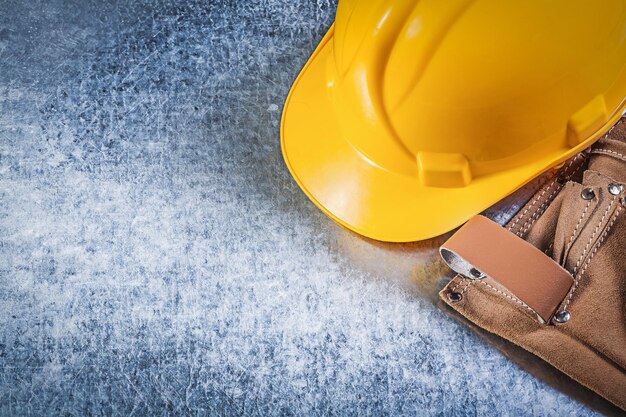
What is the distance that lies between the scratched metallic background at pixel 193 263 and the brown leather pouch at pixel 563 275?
59 millimetres

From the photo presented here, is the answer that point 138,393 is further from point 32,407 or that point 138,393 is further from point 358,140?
point 358,140

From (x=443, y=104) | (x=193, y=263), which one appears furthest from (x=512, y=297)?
(x=193, y=263)

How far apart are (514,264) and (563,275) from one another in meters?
0.09

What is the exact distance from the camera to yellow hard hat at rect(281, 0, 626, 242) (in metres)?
1.08

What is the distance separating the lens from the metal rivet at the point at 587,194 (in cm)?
133

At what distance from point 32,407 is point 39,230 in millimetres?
361

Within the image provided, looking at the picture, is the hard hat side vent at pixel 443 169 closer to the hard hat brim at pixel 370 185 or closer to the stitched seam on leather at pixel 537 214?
the hard hat brim at pixel 370 185

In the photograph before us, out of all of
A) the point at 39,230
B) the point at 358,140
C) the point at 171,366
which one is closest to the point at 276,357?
the point at 171,366

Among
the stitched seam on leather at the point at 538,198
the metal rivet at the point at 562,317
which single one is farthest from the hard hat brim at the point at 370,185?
the metal rivet at the point at 562,317

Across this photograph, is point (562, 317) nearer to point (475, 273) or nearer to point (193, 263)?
point (475, 273)

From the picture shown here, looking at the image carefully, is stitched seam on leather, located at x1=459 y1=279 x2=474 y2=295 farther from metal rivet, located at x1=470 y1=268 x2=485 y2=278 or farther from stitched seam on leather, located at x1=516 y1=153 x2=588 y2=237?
stitched seam on leather, located at x1=516 y1=153 x2=588 y2=237

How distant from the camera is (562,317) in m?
1.27

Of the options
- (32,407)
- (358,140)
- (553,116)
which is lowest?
(32,407)

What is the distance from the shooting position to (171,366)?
1319mm
